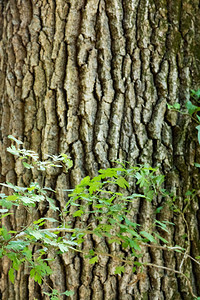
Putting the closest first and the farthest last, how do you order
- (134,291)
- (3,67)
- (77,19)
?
1. (134,291)
2. (77,19)
3. (3,67)

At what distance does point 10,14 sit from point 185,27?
1142 millimetres

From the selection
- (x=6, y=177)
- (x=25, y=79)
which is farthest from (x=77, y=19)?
(x=6, y=177)

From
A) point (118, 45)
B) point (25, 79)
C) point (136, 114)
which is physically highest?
point (118, 45)

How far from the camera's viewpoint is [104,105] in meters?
2.03

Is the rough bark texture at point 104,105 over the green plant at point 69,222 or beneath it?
over

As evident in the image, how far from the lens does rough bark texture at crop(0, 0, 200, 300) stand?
1.98m

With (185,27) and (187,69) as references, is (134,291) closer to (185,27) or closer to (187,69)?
(187,69)

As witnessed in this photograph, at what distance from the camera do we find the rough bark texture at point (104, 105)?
6.48 ft

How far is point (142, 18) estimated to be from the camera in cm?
210

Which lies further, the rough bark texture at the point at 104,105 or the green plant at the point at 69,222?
the rough bark texture at the point at 104,105

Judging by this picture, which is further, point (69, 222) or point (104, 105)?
point (104, 105)

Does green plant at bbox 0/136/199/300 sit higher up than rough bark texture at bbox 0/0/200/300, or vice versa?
rough bark texture at bbox 0/0/200/300

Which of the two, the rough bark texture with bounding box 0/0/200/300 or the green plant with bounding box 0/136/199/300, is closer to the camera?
the green plant with bounding box 0/136/199/300

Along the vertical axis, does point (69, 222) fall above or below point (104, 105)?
below
